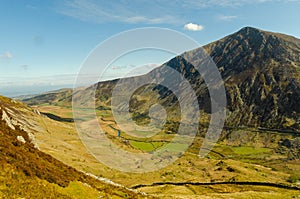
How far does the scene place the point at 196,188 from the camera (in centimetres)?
8606

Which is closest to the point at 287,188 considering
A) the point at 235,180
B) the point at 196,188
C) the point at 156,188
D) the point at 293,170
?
the point at 235,180

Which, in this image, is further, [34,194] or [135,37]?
[135,37]

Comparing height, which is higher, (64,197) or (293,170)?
(64,197)

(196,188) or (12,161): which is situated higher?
(12,161)

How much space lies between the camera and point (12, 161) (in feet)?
76.6

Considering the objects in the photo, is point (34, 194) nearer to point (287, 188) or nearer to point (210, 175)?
point (287, 188)

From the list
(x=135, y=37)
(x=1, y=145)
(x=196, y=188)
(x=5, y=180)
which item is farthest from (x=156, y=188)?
(x=5, y=180)

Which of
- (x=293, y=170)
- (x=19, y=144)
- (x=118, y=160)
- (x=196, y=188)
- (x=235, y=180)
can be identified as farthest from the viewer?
(x=293, y=170)

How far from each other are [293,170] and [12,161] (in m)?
204

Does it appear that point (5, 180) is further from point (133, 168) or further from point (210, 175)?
point (210, 175)

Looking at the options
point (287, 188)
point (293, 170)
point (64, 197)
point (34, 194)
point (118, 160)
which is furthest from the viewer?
point (293, 170)

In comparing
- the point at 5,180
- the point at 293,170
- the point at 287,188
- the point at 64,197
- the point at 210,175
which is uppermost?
the point at 5,180

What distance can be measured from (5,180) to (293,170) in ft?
676

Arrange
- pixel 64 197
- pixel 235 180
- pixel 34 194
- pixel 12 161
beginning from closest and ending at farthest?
pixel 34 194 < pixel 64 197 < pixel 12 161 < pixel 235 180
